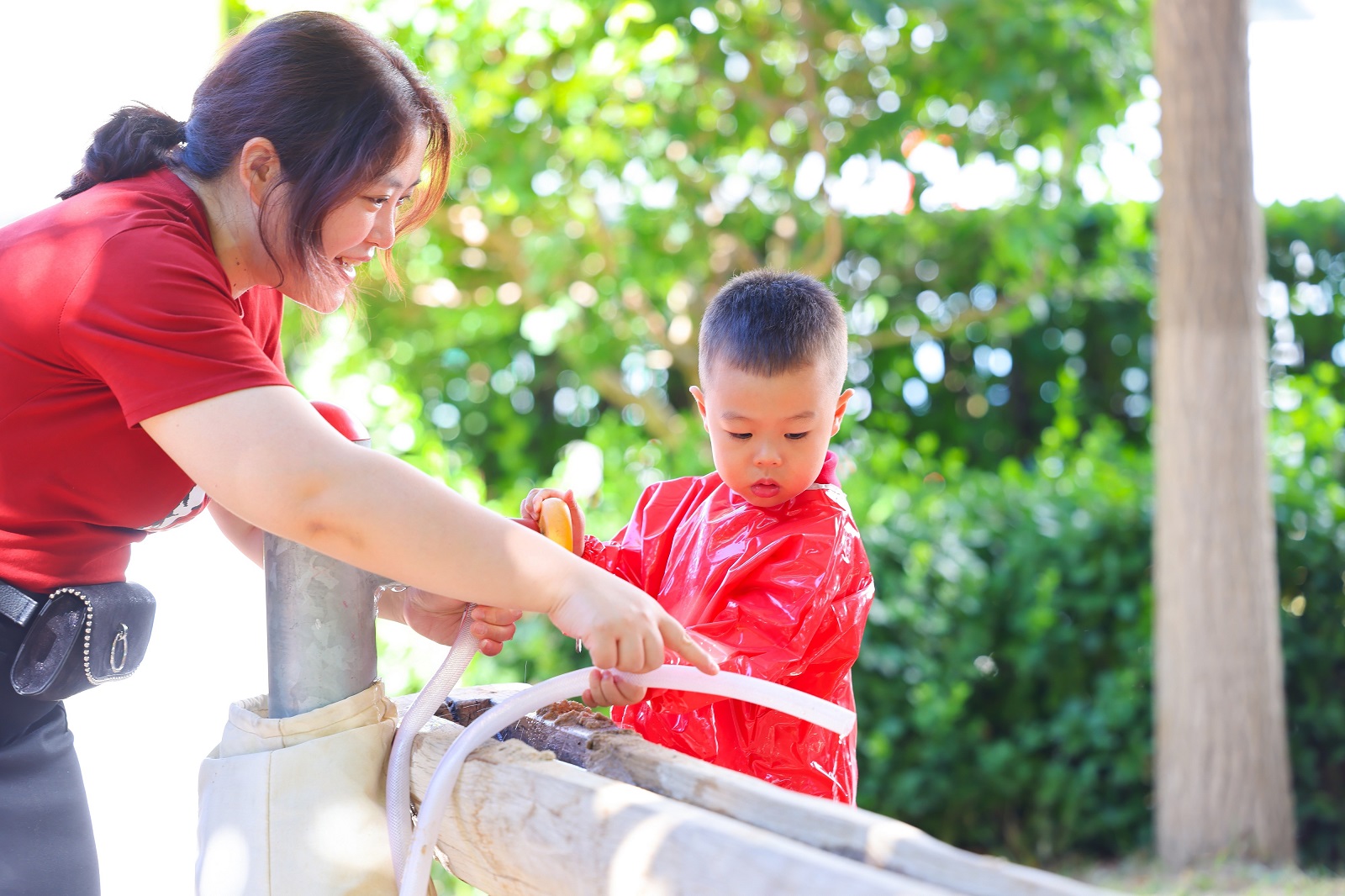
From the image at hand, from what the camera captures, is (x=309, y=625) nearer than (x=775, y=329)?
Yes

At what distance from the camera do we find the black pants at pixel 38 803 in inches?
58.2

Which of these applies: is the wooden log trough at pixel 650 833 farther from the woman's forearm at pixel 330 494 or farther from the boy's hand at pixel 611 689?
the woman's forearm at pixel 330 494

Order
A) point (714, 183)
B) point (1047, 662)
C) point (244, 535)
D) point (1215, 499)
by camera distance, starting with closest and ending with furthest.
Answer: point (244, 535), point (1215, 499), point (1047, 662), point (714, 183)

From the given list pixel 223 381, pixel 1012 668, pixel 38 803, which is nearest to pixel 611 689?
pixel 223 381

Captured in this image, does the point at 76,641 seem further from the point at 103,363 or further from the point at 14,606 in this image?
the point at 103,363

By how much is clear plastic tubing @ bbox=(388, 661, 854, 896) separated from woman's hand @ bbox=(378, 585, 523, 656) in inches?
3.0

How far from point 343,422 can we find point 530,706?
408 millimetres

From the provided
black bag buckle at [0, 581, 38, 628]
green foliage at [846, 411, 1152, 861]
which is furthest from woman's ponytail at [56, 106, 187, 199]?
green foliage at [846, 411, 1152, 861]

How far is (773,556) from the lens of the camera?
1.58 m

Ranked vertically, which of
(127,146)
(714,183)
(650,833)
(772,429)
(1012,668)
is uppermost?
(714,183)

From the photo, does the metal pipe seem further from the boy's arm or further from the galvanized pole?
the boy's arm

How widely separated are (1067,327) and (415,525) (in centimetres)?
594

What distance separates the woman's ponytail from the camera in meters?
1.44

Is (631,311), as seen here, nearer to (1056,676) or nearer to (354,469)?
(1056,676)
